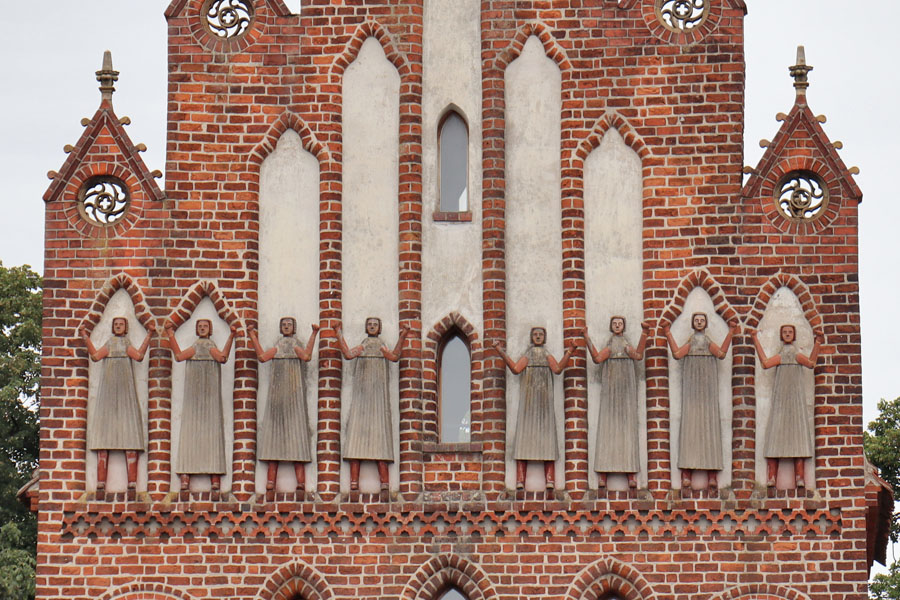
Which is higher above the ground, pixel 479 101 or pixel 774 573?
pixel 479 101

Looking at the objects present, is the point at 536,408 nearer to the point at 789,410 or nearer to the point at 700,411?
the point at 700,411

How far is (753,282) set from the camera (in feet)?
74.9

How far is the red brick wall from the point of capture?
22250mm

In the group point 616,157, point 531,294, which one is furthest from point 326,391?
point 616,157

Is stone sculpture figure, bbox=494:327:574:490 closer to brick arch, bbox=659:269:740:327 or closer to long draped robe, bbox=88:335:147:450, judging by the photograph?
brick arch, bbox=659:269:740:327

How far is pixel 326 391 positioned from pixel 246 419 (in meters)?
0.86

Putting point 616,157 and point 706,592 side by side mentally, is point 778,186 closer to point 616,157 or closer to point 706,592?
point 616,157

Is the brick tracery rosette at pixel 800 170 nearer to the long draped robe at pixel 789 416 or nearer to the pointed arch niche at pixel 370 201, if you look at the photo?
the long draped robe at pixel 789 416

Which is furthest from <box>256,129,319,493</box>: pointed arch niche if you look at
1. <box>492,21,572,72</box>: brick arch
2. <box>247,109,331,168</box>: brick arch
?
<box>492,21,572,72</box>: brick arch

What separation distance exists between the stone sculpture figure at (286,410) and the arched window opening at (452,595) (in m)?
1.79

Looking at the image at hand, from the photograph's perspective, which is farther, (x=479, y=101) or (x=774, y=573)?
(x=479, y=101)

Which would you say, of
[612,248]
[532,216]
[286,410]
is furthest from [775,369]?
[286,410]

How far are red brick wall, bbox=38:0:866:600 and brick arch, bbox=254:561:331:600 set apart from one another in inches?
0.9

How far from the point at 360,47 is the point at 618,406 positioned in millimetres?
4796
